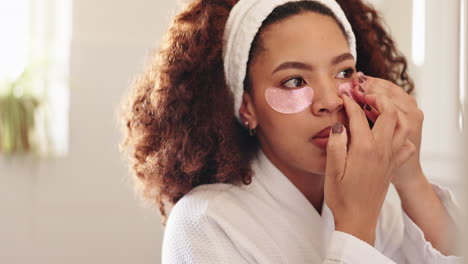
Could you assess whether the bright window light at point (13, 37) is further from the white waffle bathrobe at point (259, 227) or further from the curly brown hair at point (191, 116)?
the white waffle bathrobe at point (259, 227)

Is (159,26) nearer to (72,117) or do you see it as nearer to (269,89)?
(72,117)

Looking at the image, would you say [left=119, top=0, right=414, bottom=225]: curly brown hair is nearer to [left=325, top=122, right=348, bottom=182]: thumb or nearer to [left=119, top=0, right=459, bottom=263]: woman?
[left=119, top=0, right=459, bottom=263]: woman

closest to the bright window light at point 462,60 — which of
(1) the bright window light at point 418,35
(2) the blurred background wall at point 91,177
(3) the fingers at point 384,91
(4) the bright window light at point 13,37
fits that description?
(3) the fingers at point 384,91

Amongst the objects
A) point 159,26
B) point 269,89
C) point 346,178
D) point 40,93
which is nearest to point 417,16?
point 159,26

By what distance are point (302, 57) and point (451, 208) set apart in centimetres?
33

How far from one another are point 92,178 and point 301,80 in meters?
1.29

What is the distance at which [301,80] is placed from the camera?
0.87 metres

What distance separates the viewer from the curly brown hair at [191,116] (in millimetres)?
930

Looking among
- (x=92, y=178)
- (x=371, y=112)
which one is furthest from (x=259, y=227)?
(x=92, y=178)

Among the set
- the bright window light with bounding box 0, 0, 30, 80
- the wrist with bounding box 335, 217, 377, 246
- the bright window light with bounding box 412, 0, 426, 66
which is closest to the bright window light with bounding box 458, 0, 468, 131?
the wrist with bounding box 335, 217, 377, 246

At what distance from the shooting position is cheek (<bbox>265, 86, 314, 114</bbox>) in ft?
2.82

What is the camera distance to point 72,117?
79.0 inches

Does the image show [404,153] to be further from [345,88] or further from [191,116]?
[191,116]

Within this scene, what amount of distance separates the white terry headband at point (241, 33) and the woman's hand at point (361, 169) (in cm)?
19
